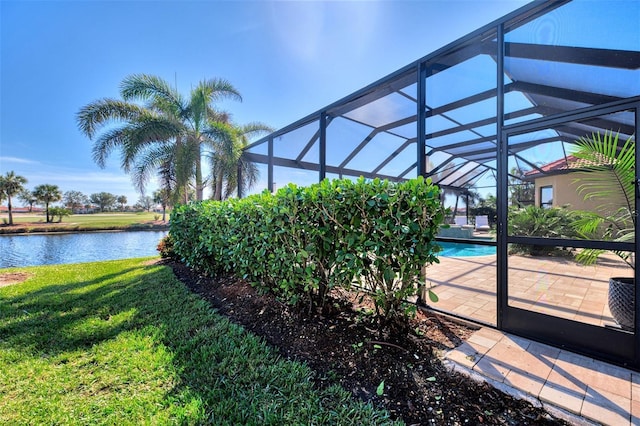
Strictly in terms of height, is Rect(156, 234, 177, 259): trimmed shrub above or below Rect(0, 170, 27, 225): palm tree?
below

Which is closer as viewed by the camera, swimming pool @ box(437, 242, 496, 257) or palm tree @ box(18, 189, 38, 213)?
swimming pool @ box(437, 242, 496, 257)

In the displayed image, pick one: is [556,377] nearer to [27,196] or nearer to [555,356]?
[555,356]

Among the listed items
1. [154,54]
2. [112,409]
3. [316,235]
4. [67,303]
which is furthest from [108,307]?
[154,54]

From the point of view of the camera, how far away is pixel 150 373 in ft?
7.01

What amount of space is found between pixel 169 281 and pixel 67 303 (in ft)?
4.73

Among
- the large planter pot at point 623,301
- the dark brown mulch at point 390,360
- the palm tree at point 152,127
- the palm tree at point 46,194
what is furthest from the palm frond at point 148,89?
the palm tree at point 46,194

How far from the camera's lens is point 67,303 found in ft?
13.0

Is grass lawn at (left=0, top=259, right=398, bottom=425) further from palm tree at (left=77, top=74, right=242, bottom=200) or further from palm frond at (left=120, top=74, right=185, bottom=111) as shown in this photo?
palm frond at (left=120, top=74, right=185, bottom=111)

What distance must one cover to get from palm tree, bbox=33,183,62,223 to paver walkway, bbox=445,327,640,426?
142 feet

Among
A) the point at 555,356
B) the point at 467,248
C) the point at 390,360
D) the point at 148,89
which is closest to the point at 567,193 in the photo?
the point at 555,356

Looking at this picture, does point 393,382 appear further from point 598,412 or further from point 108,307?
point 108,307

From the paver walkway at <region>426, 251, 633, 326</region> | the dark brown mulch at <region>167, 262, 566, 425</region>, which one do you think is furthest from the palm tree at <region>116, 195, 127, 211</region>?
the paver walkway at <region>426, 251, 633, 326</region>

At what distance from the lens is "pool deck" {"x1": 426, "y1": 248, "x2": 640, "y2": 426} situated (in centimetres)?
163

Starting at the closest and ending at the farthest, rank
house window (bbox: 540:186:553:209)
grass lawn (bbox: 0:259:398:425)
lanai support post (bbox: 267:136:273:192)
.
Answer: grass lawn (bbox: 0:259:398:425) < house window (bbox: 540:186:553:209) < lanai support post (bbox: 267:136:273:192)
